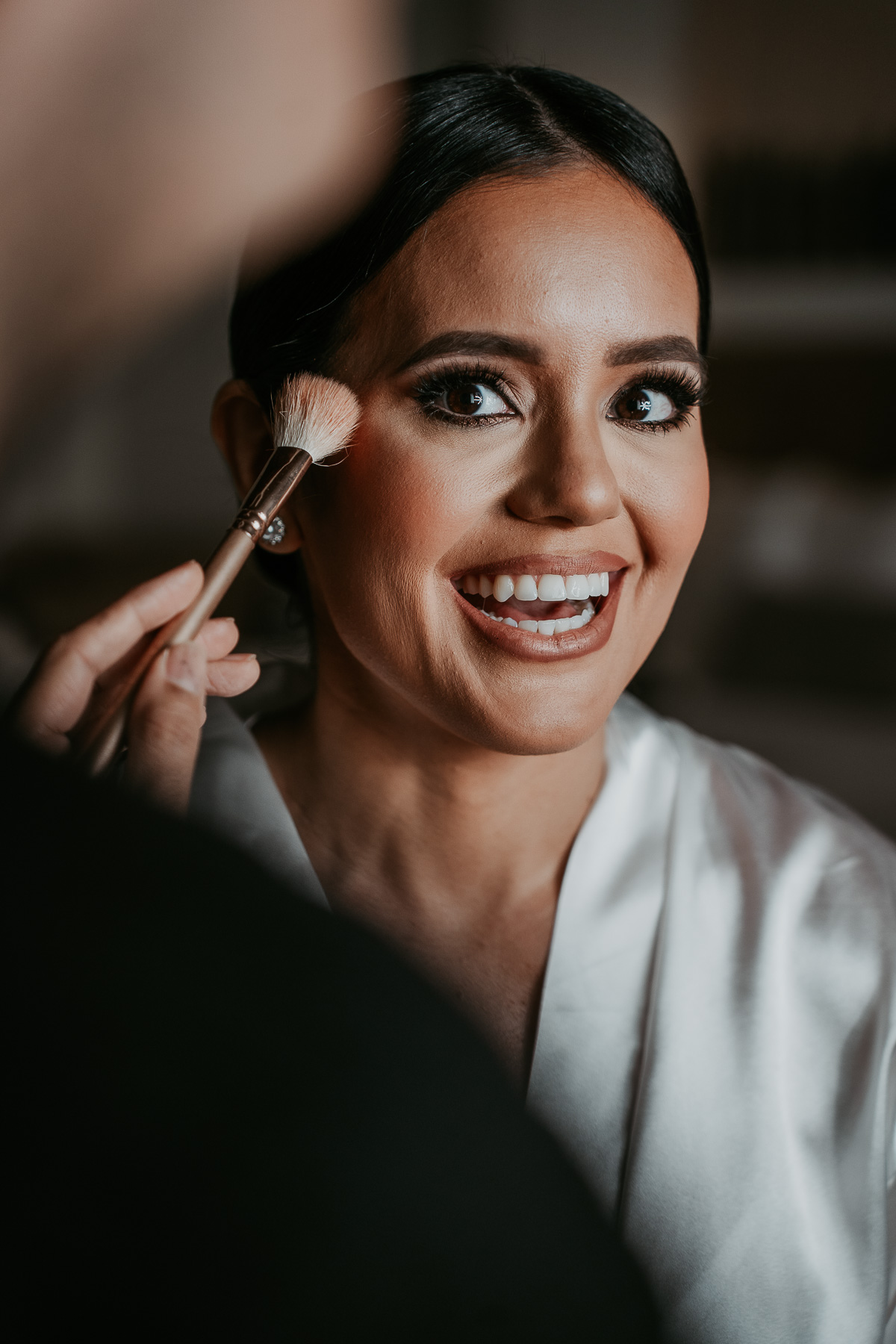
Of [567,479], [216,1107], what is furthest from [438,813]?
[216,1107]

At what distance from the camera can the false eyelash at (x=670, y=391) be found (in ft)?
1.63

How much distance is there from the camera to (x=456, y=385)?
487 millimetres

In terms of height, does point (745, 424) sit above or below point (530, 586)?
above

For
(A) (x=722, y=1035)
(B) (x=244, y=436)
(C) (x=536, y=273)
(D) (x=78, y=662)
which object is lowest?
(A) (x=722, y=1035)

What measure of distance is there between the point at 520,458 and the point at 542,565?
0.05 metres

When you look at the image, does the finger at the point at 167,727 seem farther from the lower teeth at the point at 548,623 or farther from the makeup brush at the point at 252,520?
the lower teeth at the point at 548,623

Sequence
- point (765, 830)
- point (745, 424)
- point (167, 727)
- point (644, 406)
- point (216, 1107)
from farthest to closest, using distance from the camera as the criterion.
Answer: point (745, 424) → point (765, 830) → point (644, 406) → point (167, 727) → point (216, 1107)

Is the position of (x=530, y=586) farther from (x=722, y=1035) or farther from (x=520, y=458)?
(x=722, y=1035)

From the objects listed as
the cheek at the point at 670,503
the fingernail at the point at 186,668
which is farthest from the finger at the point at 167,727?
the cheek at the point at 670,503

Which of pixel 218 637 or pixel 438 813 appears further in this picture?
pixel 438 813

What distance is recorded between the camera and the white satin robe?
453 mm

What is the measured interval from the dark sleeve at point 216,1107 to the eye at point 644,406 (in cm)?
40

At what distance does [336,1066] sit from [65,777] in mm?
57

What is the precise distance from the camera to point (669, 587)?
1.81ft
